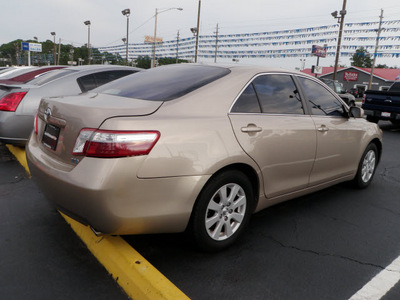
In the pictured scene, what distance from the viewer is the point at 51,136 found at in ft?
8.49

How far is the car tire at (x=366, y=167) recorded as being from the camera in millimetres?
4412

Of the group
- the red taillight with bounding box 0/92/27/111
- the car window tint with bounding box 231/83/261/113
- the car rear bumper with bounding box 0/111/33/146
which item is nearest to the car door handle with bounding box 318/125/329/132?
the car window tint with bounding box 231/83/261/113

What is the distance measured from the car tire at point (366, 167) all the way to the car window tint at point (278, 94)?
158cm

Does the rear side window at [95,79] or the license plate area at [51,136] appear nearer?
the license plate area at [51,136]

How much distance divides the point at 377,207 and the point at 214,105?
259 centimetres

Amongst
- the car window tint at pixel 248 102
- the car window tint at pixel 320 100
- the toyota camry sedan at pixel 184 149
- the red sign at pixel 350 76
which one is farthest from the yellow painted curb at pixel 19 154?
the red sign at pixel 350 76

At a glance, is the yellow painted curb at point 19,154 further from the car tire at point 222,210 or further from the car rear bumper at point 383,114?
the car rear bumper at point 383,114

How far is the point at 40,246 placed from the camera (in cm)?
274

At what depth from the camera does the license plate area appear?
8.21 ft

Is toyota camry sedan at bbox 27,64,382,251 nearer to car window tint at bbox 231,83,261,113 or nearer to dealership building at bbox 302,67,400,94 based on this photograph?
car window tint at bbox 231,83,261,113

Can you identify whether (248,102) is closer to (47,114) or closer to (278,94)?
(278,94)

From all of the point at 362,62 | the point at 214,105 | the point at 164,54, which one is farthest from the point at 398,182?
the point at 362,62

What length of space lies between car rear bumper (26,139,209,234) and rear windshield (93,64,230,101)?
678mm

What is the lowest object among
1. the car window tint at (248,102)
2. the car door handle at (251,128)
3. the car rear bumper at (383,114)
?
the car rear bumper at (383,114)
